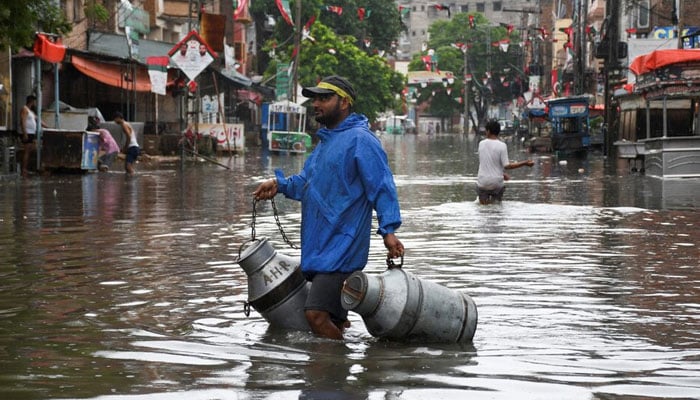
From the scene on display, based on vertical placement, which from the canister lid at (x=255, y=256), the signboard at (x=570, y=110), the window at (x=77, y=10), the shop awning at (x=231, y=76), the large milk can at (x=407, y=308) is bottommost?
the large milk can at (x=407, y=308)

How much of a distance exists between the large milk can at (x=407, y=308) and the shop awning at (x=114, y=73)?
95.9 feet

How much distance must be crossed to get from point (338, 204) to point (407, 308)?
69cm

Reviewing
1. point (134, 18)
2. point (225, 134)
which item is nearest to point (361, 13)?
point (225, 134)

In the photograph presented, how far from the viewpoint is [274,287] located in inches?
310

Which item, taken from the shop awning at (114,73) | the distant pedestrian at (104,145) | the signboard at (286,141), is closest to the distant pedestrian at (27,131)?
the distant pedestrian at (104,145)

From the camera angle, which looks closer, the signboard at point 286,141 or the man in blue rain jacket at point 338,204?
the man in blue rain jacket at point 338,204

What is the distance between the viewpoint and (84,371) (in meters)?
6.58

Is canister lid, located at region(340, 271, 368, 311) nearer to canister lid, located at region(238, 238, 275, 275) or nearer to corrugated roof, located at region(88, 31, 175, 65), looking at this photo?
canister lid, located at region(238, 238, 275, 275)

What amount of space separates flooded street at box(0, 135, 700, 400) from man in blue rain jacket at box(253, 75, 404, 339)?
254 millimetres

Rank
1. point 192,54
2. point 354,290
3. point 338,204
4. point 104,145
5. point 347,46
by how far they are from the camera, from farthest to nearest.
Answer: point 347,46
point 192,54
point 104,145
point 338,204
point 354,290

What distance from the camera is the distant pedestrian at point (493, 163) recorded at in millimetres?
17688

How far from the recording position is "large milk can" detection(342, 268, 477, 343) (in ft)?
23.8

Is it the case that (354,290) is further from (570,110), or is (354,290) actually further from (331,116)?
(570,110)

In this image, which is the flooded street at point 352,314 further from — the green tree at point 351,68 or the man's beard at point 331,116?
the green tree at point 351,68
